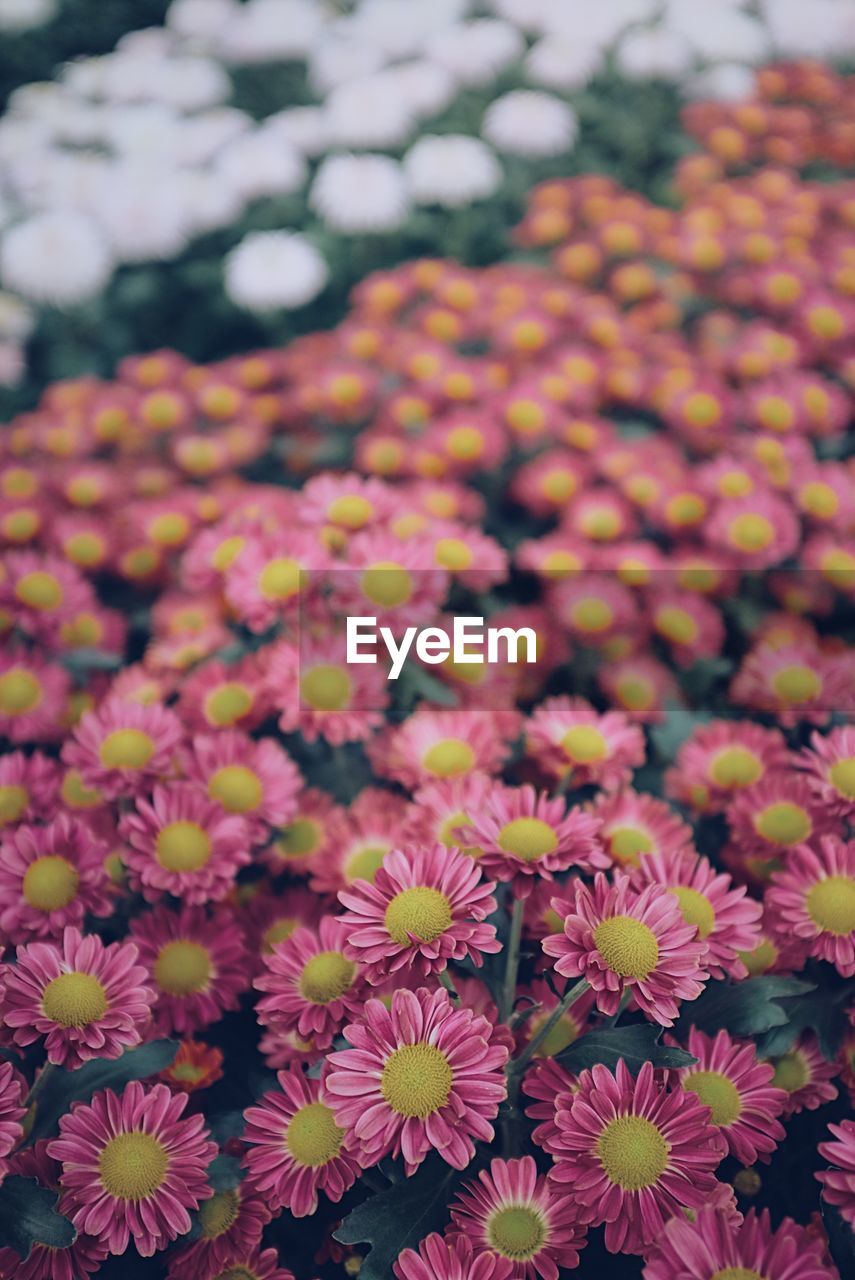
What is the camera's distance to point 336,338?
227cm

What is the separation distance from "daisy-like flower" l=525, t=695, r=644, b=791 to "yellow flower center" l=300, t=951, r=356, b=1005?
1.30 feet

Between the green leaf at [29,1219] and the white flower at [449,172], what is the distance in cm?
251

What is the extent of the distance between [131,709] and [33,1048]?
1.28ft

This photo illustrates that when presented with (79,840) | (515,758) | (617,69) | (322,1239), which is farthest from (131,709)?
Answer: (617,69)

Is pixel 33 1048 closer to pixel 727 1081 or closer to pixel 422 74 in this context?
pixel 727 1081

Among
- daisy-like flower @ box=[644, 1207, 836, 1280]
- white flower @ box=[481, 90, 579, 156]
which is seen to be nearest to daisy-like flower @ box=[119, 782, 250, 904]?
daisy-like flower @ box=[644, 1207, 836, 1280]

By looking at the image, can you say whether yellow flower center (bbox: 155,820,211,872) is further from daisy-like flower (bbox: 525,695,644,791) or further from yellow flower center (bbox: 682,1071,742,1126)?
yellow flower center (bbox: 682,1071,742,1126)

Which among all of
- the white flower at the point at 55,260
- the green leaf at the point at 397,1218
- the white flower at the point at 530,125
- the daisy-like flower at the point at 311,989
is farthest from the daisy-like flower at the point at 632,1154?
the white flower at the point at 530,125

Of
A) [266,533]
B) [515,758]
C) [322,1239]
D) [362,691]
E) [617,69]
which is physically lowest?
[322,1239]

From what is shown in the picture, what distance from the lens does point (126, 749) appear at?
3.62ft

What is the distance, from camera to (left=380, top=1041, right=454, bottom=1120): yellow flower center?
0.72 m

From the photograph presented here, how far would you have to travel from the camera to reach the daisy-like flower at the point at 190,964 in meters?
0.99

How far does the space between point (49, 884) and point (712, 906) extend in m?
0.68

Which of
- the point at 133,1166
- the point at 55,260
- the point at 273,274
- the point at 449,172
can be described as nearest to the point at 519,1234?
the point at 133,1166
